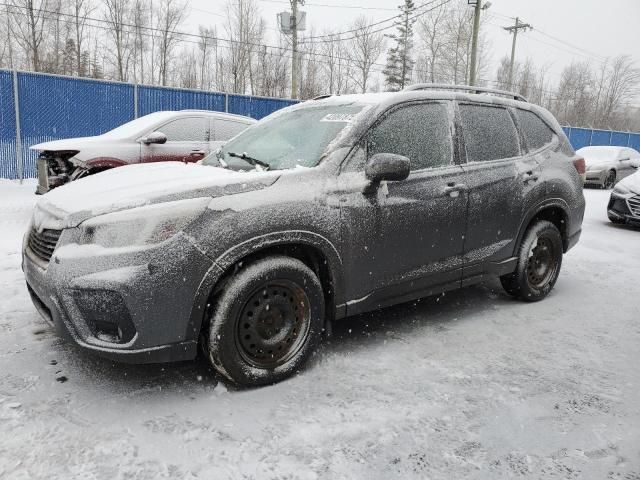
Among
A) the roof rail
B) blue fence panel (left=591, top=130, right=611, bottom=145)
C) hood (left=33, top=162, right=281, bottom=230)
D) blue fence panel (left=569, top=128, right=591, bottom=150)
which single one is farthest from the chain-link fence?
blue fence panel (left=591, top=130, right=611, bottom=145)

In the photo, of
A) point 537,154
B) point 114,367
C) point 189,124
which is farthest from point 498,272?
point 189,124

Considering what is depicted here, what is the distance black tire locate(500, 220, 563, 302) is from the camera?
4.67 meters

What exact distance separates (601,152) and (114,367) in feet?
58.1

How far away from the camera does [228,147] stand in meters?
4.19

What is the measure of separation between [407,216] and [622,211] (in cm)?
759

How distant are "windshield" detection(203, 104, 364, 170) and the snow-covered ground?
1.36m

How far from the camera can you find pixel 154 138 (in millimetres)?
7566

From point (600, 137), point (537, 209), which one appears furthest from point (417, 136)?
point (600, 137)

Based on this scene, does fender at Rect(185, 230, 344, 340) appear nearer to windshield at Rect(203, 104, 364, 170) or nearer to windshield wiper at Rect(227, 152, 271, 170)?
windshield at Rect(203, 104, 364, 170)

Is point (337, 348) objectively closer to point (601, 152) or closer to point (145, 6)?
point (601, 152)

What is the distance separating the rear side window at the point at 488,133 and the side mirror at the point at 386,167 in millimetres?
1022

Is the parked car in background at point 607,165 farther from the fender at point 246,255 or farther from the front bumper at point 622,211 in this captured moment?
the fender at point 246,255

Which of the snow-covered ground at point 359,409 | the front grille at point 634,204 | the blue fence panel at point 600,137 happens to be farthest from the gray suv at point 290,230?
the blue fence panel at point 600,137

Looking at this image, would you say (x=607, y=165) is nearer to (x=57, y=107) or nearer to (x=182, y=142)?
(x=182, y=142)
